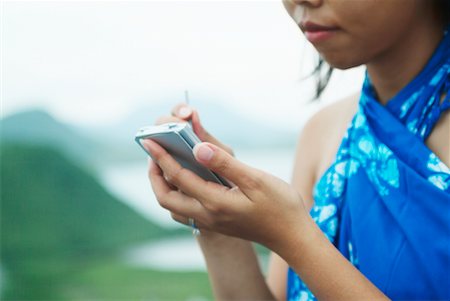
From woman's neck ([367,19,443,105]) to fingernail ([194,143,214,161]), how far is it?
0.33 metres

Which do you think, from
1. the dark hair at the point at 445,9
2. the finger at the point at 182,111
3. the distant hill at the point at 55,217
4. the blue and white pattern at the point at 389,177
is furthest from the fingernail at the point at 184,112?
the distant hill at the point at 55,217

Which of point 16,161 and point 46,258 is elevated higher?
point 16,161

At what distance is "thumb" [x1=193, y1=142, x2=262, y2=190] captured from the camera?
70cm

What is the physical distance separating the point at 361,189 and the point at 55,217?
2129 millimetres

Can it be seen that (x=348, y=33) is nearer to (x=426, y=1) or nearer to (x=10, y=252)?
(x=426, y=1)

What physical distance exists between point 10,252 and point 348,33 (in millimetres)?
2301

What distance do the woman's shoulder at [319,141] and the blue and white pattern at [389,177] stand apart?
6cm

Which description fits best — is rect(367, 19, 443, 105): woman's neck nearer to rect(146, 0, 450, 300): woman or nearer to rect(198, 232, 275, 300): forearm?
rect(146, 0, 450, 300): woman

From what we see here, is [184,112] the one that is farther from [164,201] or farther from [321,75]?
[321,75]

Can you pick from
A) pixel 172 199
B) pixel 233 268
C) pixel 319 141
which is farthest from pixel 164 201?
pixel 319 141

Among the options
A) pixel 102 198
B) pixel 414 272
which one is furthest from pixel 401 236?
pixel 102 198

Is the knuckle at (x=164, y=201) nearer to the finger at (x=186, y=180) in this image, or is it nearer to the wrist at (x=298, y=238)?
the finger at (x=186, y=180)

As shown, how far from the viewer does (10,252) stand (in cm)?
274

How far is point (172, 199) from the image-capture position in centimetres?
80
